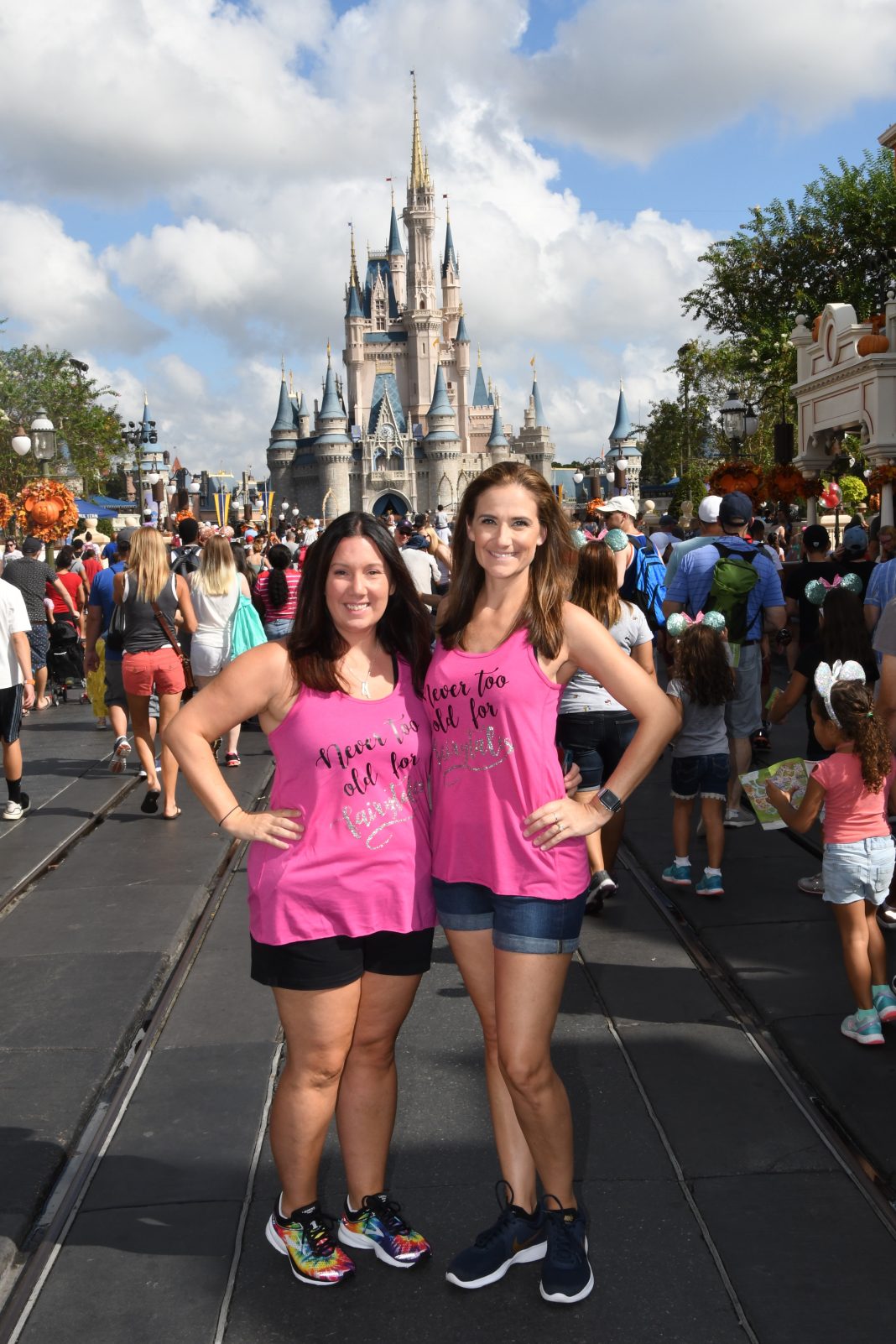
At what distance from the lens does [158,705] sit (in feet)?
28.7

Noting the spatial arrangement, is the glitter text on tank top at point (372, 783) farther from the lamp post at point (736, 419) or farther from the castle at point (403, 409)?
the castle at point (403, 409)

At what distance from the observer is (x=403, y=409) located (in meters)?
135

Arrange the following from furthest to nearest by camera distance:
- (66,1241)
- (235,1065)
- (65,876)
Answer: (65,876)
(235,1065)
(66,1241)

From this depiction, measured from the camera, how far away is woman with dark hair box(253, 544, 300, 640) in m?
10.0

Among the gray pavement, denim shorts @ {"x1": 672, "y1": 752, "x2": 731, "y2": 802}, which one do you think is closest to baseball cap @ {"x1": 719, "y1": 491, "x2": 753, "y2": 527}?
denim shorts @ {"x1": 672, "y1": 752, "x2": 731, "y2": 802}

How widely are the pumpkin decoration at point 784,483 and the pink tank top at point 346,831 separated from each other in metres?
13.3

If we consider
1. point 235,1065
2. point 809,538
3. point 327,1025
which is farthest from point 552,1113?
point 809,538

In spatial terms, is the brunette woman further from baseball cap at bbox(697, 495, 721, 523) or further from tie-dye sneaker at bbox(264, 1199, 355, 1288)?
tie-dye sneaker at bbox(264, 1199, 355, 1288)

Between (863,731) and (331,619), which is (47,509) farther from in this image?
(331,619)

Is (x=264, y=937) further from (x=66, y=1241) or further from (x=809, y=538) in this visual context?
(x=809, y=538)

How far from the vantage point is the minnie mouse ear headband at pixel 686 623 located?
653 centimetres

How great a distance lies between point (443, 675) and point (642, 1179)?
152 centimetres

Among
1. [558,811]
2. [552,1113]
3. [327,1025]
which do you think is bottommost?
[552,1113]

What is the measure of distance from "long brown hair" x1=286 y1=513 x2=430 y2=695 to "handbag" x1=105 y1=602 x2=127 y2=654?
544cm
